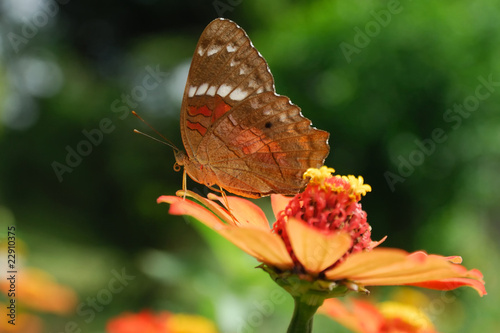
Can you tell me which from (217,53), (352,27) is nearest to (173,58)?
(352,27)

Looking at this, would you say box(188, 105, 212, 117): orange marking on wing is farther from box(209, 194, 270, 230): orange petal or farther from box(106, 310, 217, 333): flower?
box(106, 310, 217, 333): flower

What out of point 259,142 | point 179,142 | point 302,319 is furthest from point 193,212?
point 179,142

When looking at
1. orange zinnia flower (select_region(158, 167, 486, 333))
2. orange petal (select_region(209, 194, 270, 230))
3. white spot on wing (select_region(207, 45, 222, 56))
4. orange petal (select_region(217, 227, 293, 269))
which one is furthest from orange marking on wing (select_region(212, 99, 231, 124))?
orange petal (select_region(217, 227, 293, 269))

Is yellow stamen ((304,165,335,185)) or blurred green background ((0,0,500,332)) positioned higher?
blurred green background ((0,0,500,332))

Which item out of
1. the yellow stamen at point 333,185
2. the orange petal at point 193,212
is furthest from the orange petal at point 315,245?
the yellow stamen at point 333,185

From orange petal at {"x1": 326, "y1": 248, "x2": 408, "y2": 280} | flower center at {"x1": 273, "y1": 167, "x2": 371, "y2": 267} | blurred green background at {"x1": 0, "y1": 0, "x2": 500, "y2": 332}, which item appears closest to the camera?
orange petal at {"x1": 326, "y1": 248, "x2": 408, "y2": 280}

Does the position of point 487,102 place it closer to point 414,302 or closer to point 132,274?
point 414,302

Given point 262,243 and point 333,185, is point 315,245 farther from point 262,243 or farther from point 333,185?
point 333,185
